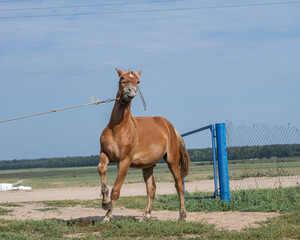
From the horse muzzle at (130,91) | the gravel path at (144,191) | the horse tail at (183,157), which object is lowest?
the gravel path at (144,191)

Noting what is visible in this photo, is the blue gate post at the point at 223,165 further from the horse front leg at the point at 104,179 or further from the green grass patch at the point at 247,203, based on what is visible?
the horse front leg at the point at 104,179

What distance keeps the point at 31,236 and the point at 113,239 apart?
1.39m

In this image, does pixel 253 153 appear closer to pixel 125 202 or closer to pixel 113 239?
pixel 125 202

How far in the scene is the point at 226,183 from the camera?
40.1 feet

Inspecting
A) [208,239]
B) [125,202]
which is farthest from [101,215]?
[208,239]

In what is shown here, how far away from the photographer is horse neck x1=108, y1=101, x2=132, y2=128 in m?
8.91

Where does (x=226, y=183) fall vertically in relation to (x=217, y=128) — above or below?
below

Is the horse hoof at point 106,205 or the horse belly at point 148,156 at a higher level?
the horse belly at point 148,156

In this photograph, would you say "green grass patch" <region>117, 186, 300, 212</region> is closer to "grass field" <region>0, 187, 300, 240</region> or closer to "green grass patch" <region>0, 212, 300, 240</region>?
"grass field" <region>0, 187, 300, 240</region>

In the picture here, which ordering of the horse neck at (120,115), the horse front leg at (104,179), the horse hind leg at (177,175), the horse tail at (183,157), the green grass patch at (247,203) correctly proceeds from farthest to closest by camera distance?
the green grass patch at (247,203) < the horse tail at (183,157) < the horse hind leg at (177,175) < the horse neck at (120,115) < the horse front leg at (104,179)

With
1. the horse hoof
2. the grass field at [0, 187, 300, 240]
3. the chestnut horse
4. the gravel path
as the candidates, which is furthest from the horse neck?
the gravel path

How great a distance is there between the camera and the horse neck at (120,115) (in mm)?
8914

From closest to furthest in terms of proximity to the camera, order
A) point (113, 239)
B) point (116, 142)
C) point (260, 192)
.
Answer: point (113, 239), point (116, 142), point (260, 192)

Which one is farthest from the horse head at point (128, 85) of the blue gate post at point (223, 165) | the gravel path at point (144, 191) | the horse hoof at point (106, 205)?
the gravel path at point (144, 191)
